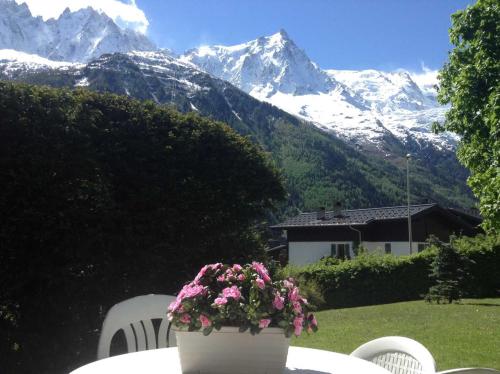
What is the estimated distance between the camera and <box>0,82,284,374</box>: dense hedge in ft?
18.5

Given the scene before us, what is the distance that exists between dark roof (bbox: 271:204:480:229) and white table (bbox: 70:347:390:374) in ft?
95.1

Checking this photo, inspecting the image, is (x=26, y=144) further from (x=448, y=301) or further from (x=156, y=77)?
(x=156, y=77)

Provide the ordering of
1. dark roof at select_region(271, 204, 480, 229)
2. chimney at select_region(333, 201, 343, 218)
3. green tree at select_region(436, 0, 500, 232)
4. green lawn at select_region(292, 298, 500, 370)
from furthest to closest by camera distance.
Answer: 1. chimney at select_region(333, 201, 343, 218)
2. dark roof at select_region(271, 204, 480, 229)
3. green tree at select_region(436, 0, 500, 232)
4. green lawn at select_region(292, 298, 500, 370)

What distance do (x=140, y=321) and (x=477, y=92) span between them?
8.91 m

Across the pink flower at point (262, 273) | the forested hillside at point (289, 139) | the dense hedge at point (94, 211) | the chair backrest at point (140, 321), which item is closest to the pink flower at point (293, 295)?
the pink flower at point (262, 273)

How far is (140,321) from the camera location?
3814 mm

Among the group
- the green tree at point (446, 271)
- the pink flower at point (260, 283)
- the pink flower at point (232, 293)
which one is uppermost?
the pink flower at point (260, 283)

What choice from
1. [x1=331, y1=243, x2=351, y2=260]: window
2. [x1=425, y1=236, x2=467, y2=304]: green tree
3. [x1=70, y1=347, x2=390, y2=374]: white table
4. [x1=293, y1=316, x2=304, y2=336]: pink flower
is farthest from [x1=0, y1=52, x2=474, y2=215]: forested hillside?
[x1=293, y1=316, x2=304, y2=336]: pink flower

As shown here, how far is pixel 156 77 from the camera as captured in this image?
137250mm

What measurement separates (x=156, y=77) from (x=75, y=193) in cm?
13588

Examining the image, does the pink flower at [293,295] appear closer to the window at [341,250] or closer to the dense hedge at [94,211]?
the dense hedge at [94,211]

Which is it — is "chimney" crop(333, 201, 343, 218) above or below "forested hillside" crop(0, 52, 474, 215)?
below

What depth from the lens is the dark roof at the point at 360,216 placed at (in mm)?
31531

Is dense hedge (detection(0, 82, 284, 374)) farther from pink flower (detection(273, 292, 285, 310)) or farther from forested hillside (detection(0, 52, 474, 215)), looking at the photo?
forested hillside (detection(0, 52, 474, 215))
